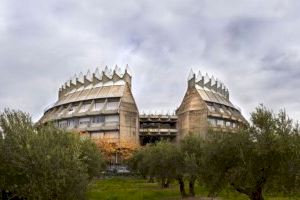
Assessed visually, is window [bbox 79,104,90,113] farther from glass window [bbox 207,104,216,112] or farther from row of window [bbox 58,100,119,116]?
glass window [bbox 207,104,216,112]

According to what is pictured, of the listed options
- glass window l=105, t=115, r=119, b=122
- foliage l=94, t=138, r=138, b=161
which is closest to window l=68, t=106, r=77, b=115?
glass window l=105, t=115, r=119, b=122

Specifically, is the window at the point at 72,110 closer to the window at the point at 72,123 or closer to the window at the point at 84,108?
the window at the point at 84,108

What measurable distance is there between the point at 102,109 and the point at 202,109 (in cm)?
3035

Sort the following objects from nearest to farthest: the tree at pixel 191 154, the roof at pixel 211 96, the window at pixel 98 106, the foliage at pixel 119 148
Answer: the tree at pixel 191 154, the foliage at pixel 119 148, the window at pixel 98 106, the roof at pixel 211 96

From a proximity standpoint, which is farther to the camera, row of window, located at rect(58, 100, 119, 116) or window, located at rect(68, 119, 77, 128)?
row of window, located at rect(58, 100, 119, 116)

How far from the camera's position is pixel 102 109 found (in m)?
142

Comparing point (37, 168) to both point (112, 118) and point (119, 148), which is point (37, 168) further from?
point (112, 118)

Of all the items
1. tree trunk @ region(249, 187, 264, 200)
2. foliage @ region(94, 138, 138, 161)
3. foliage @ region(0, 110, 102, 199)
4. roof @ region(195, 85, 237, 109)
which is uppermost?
roof @ region(195, 85, 237, 109)

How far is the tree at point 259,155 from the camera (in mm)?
31266

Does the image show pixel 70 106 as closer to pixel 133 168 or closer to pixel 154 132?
pixel 154 132

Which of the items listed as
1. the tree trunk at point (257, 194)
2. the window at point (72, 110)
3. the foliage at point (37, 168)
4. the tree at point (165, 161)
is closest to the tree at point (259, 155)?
the tree trunk at point (257, 194)

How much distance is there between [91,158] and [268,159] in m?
28.3

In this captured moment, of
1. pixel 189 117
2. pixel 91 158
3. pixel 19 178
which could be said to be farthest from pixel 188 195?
pixel 189 117

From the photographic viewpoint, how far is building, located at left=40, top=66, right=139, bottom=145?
13775cm
